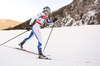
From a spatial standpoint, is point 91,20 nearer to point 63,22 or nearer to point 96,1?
point 96,1

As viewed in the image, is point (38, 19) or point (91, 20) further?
point (91, 20)

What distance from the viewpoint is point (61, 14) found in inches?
1345

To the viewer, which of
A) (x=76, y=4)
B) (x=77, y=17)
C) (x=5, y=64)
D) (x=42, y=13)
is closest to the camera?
(x=5, y=64)

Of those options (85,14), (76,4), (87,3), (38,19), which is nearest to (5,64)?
(38,19)

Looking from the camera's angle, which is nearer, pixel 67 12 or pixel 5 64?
pixel 5 64

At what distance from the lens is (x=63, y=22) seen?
99.1 ft

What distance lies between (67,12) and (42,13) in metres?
28.8

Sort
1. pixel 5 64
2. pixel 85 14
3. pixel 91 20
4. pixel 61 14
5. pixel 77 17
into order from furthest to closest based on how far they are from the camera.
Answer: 1. pixel 61 14
2. pixel 77 17
3. pixel 85 14
4. pixel 91 20
5. pixel 5 64

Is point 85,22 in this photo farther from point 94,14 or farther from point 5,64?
point 5,64

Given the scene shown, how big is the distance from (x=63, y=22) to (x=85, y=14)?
6659 mm

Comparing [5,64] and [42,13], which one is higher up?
[42,13]

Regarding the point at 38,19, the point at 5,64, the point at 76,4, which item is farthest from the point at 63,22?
the point at 5,64

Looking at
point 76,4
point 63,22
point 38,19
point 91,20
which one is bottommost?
point 63,22

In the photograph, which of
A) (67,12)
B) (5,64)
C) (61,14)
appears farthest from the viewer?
(61,14)
